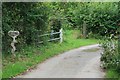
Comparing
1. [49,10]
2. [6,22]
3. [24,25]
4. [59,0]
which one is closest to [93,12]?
[59,0]

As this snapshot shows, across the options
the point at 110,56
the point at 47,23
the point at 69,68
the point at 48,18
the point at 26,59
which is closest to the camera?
the point at 110,56

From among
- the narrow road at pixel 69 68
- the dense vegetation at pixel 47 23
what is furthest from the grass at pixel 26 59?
the narrow road at pixel 69 68

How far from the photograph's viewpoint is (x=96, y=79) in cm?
1033

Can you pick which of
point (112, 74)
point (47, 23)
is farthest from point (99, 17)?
point (112, 74)

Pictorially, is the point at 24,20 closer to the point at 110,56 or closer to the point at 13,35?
the point at 13,35

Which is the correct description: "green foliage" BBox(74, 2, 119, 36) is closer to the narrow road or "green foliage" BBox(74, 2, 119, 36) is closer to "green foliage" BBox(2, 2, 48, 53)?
"green foliage" BBox(2, 2, 48, 53)

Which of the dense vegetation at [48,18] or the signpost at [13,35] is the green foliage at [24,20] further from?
the signpost at [13,35]

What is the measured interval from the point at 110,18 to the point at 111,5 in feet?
4.61

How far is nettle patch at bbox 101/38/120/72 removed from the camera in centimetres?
1116

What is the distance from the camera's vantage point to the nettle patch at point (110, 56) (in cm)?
1116

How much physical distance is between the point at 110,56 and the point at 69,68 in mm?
1650

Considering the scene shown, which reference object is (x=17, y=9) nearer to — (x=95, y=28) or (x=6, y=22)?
(x=6, y=22)

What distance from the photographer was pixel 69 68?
12.3m

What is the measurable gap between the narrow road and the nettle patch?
0.36m
